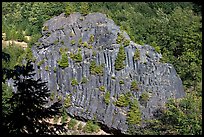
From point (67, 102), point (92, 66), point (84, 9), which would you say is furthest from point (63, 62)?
point (84, 9)

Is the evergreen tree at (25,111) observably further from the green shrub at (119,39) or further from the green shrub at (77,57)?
the green shrub at (119,39)

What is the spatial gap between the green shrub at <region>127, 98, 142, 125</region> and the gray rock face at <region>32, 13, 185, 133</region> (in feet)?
1.16

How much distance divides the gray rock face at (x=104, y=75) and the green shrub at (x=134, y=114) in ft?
1.16

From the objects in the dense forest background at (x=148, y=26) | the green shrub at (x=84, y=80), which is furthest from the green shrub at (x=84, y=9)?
the green shrub at (x=84, y=80)

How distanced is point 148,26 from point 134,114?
25.4 ft

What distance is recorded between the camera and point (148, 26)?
24.4 meters

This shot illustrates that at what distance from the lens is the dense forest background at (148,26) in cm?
2241

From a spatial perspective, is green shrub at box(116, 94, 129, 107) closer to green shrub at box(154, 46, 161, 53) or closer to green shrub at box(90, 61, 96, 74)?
green shrub at box(90, 61, 96, 74)

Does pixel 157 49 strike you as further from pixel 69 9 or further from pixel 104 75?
pixel 69 9

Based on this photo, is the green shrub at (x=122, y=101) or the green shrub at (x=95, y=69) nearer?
the green shrub at (x=122, y=101)

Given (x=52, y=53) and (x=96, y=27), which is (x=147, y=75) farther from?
(x=52, y=53)

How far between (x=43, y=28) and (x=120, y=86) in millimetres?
7128

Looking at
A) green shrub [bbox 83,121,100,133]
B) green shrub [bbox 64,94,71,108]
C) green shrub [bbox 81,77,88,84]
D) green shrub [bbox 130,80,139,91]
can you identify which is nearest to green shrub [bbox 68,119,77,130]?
green shrub [bbox 83,121,100,133]

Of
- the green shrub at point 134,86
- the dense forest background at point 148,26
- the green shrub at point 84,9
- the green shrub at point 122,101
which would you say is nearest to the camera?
the green shrub at point 122,101
